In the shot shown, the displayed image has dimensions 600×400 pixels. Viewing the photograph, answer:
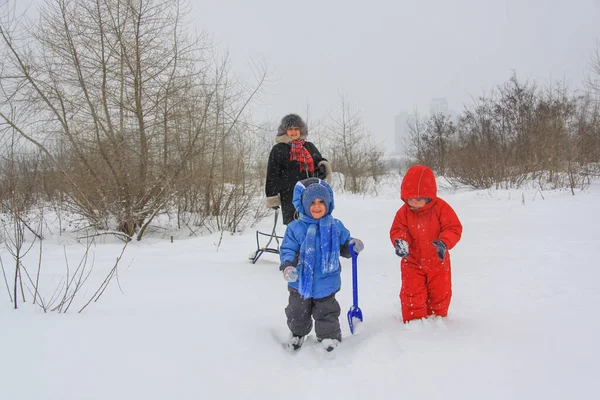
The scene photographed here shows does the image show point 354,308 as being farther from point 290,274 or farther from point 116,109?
point 116,109

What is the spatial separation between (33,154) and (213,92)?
11.9 ft

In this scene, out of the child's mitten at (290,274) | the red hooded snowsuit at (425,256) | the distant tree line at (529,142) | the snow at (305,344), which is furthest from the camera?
the distant tree line at (529,142)

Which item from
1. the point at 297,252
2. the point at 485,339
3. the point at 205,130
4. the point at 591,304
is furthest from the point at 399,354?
the point at 205,130

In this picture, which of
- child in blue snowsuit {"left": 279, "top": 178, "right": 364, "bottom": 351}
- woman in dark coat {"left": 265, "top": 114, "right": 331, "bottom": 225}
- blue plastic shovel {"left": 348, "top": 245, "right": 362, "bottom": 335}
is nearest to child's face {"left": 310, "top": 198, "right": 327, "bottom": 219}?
child in blue snowsuit {"left": 279, "top": 178, "right": 364, "bottom": 351}

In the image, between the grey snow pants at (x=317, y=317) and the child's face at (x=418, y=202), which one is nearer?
the grey snow pants at (x=317, y=317)

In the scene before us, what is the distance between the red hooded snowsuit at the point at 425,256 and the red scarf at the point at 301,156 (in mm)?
1685

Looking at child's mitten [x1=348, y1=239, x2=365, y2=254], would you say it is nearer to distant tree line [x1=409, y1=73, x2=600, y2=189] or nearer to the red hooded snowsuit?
the red hooded snowsuit

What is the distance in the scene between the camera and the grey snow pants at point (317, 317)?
101 inches

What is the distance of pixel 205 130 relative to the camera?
7.88 m

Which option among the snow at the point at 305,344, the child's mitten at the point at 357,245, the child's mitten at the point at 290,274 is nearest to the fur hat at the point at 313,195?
the child's mitten at the point at 357,245

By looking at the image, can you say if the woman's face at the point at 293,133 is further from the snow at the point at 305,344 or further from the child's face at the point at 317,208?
the child's face at the point at 317,208

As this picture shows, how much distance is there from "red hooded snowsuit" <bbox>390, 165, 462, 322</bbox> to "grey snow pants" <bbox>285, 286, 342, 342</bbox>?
1.77 feet

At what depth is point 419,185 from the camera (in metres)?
2.61

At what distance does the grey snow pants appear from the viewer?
256cm
